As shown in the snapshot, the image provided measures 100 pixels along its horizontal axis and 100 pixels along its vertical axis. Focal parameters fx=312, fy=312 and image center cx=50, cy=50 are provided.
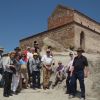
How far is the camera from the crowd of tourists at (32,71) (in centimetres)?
1305

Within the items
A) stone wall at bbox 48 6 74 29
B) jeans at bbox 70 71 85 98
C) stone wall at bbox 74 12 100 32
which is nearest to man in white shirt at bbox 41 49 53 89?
jeans at bbox 70 71 85 98

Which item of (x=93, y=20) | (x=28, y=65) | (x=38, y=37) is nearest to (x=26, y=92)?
(x=28, y=65)

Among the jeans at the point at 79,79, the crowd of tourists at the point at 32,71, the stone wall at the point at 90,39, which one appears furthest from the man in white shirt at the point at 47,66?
the stone wall at the point at 90,39

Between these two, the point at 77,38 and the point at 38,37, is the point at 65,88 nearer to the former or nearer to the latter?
the point at 77,38

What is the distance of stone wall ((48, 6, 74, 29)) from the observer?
1777 inches

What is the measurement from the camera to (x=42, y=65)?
15344 millimetres

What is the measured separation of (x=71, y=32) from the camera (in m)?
38.1

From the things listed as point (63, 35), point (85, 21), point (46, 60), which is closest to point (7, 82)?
point (46, 60)

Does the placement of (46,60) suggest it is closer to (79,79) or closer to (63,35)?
(79,79)

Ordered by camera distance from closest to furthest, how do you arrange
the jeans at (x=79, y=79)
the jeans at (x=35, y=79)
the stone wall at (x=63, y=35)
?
the jeans at (x=79, y=79)
the jeans at (x=35, y=79)
the stone wall at (x=63, y=35)

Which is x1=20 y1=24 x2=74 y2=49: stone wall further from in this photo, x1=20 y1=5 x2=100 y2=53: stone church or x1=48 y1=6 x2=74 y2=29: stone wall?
x1=48 y1=6 x2=74 y2=29: stone wall

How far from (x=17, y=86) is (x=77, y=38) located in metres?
24.8

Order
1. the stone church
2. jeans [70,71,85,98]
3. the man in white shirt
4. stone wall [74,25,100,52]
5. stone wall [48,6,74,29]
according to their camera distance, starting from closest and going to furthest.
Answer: jeans [70,71,85,98], the man in white shirt, the stone church, stone wall [74,25,100,52], stone wall [48,6,74,29]

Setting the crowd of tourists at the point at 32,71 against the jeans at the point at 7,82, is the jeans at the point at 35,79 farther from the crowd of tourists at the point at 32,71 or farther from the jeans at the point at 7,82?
the jeans at the point at 7,82
